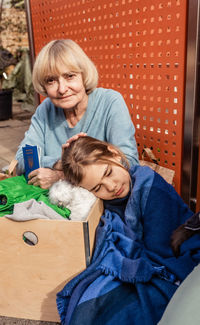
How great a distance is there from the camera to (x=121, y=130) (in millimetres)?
2074

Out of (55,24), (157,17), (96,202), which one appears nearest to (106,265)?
(96,202)

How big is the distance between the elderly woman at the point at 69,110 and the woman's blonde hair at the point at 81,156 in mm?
218

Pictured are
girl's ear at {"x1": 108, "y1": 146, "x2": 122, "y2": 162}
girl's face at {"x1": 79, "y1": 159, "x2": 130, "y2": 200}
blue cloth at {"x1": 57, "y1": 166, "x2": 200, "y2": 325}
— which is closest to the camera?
blue cloth at {"x1": 57, "y1": 166, "x2": 200, "y2": 325}

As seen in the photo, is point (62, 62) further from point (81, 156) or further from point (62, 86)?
point (81, 156)

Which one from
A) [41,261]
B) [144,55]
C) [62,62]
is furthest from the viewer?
[144,55]

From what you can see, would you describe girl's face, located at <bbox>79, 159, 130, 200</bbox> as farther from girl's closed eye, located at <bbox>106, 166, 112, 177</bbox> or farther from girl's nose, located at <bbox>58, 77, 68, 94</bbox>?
girl's nose, located at <bbox>58, 77, 68, 94</bbox>

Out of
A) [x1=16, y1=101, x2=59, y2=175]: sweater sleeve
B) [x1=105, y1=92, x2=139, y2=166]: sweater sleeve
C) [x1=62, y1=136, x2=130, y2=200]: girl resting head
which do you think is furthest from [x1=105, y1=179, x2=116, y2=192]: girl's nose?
[x1=16, y1=101, x2=59, y2=175]: sweater sleeve

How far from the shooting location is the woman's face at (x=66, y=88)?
6.68 ft

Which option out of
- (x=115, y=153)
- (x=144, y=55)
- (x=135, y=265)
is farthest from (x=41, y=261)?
(x=144, y=55)

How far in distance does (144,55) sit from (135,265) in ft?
4.87

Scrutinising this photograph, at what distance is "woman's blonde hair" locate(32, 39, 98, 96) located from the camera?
2.00m

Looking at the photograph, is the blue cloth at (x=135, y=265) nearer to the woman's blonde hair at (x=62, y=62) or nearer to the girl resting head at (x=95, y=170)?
the girl resting head at (x=95, y=170)

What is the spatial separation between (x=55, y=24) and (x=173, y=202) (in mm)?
2045

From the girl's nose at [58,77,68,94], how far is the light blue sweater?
0.79 ft
